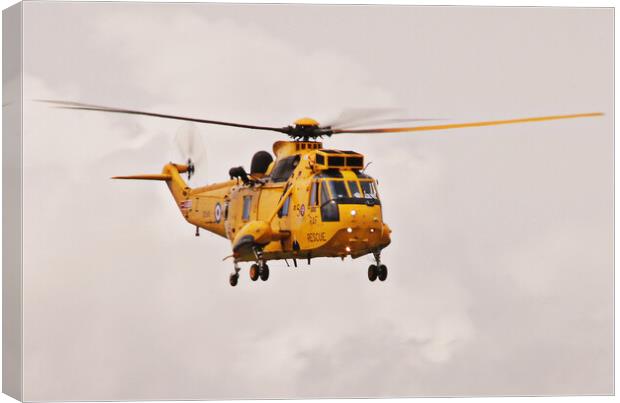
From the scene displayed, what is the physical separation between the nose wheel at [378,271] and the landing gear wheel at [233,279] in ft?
7.77

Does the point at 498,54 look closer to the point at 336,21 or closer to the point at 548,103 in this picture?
the point at 548,103

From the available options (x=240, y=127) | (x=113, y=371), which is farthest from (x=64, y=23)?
(x=113, y=371)

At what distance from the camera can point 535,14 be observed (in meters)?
25.6

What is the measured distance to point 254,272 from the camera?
84.0ft

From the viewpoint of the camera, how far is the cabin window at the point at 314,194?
971 inches

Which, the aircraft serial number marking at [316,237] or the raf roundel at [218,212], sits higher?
the raf roundel at [218,212]

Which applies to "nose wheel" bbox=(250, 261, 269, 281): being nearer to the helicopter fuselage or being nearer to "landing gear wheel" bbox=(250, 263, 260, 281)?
"landing gear wheel" bbox=(250, 263, 260, 281)

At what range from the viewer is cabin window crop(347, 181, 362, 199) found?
24.5 meters

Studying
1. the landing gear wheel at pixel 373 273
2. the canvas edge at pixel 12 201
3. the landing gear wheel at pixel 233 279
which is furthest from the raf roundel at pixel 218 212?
the canvas edge at pixel 12 201

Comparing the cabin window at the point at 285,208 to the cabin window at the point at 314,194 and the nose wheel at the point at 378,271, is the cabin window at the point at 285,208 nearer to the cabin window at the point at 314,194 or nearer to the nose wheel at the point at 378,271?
the cabin window at the point at 314,194

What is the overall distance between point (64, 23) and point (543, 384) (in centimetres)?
1026

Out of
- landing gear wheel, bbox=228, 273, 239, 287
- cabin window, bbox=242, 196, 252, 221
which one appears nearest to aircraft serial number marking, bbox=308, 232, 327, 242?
landing gear wheel, bbox=228, 273, 239, 287

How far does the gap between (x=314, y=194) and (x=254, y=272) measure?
1936 millimetres

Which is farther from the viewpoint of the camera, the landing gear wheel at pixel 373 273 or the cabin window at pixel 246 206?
the cabin window at pixel 246 206
